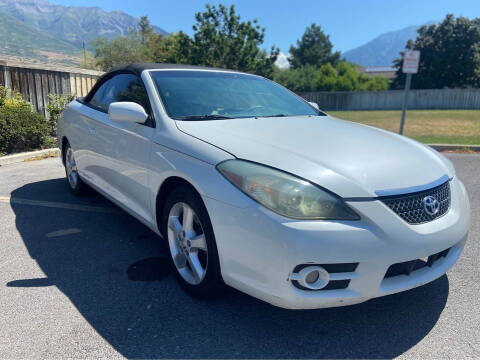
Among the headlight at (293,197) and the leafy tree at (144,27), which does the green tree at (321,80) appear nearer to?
the leafy tree at (144,27)

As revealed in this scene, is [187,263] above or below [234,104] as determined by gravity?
below

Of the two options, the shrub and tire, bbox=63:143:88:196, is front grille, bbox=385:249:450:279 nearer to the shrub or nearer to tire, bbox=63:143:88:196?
tire, bbox=63:143:88:196

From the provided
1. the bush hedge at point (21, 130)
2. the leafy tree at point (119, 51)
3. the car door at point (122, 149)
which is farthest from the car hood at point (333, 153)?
the leafy tree at point (119, 51)

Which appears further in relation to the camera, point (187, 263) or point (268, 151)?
point (187, 263)

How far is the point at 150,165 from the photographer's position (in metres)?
2.82

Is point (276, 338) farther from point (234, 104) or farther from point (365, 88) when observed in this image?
point (365, 88)

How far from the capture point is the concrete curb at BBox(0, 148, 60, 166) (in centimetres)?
697

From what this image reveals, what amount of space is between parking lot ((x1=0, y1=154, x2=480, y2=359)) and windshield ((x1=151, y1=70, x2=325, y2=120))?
126 centimetres

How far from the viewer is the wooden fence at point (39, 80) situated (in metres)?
8.69

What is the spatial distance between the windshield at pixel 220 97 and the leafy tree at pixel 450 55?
176 feet


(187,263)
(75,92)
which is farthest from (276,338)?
(75,92)

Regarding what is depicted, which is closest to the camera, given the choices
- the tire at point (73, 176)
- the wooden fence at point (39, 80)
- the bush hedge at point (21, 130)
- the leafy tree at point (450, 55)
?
the tire at point (73, 176)

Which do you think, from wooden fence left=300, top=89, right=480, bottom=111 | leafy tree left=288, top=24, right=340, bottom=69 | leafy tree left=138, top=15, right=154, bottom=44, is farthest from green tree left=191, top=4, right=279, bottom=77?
leafy tree left=288, top=24, right=340, bottom=69

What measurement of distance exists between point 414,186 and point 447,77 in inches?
2224
